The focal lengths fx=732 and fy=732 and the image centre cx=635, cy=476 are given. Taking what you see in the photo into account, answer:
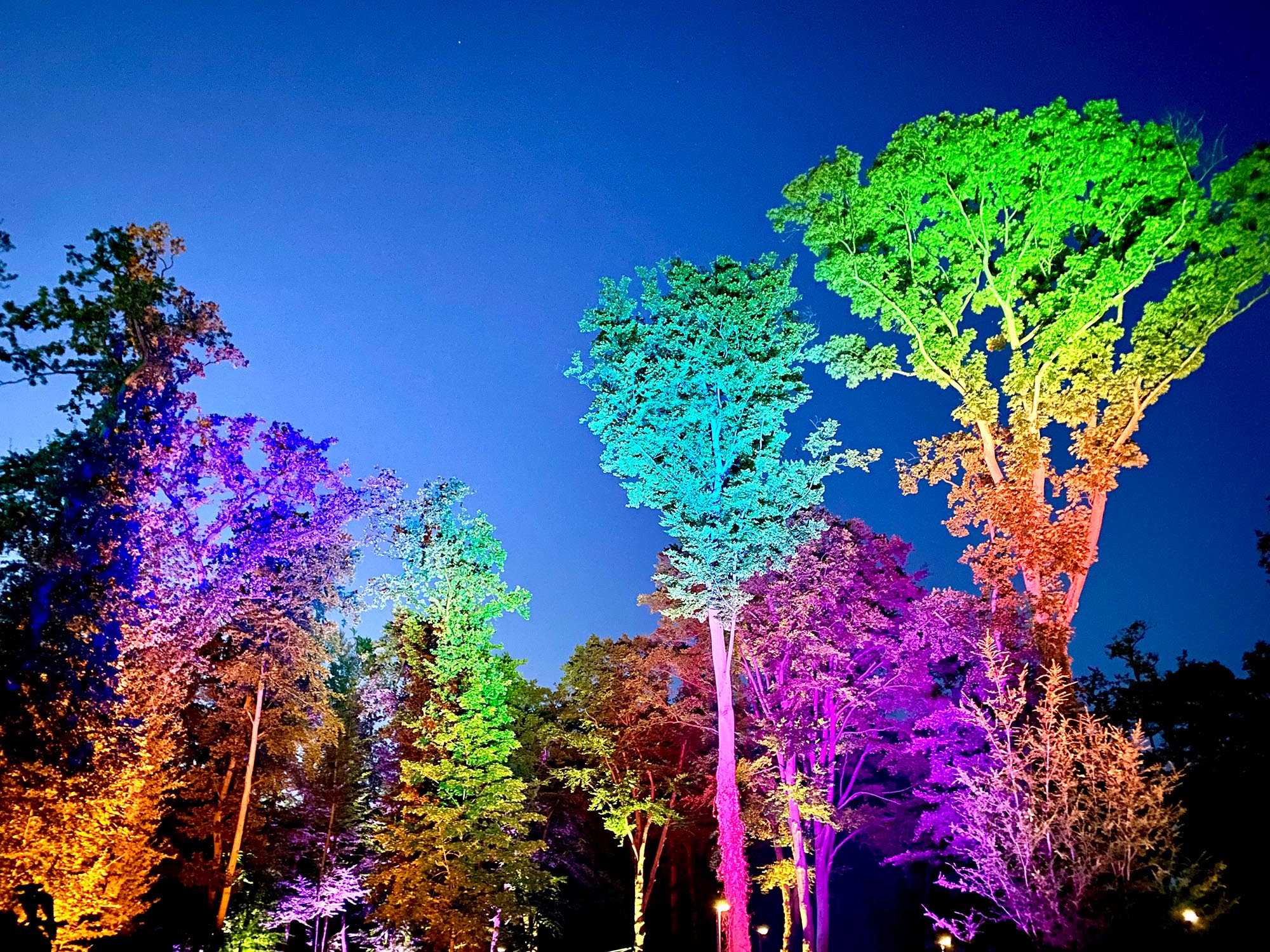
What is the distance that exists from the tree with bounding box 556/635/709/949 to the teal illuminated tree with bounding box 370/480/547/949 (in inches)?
125

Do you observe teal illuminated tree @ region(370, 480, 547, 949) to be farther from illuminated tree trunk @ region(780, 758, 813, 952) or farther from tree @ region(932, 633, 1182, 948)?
tree @ region(932, 633, 1182, 948)

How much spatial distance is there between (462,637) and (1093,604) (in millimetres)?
22474

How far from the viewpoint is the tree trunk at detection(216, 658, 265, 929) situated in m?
15.5

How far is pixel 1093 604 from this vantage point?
2611 cm

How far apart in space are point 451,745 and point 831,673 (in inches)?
355

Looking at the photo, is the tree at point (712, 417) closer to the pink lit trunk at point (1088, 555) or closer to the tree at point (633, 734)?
the pink lit trunk at point (1088, 555)

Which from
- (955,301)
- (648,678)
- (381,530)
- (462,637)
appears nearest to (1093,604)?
(648,678)

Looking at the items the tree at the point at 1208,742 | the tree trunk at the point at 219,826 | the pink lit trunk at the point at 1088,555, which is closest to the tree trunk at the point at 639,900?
the tree trunk at the point at 219,826

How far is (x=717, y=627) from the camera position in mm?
14180

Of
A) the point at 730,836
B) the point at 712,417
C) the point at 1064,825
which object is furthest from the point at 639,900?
the point at 1064,825

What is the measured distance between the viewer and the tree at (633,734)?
19.0 m

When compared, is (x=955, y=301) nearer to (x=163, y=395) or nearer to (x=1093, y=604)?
(x=163, y=395)

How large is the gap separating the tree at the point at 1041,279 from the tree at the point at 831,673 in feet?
16.8

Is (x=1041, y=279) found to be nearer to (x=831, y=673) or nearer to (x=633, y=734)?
(x=831, y=673)
